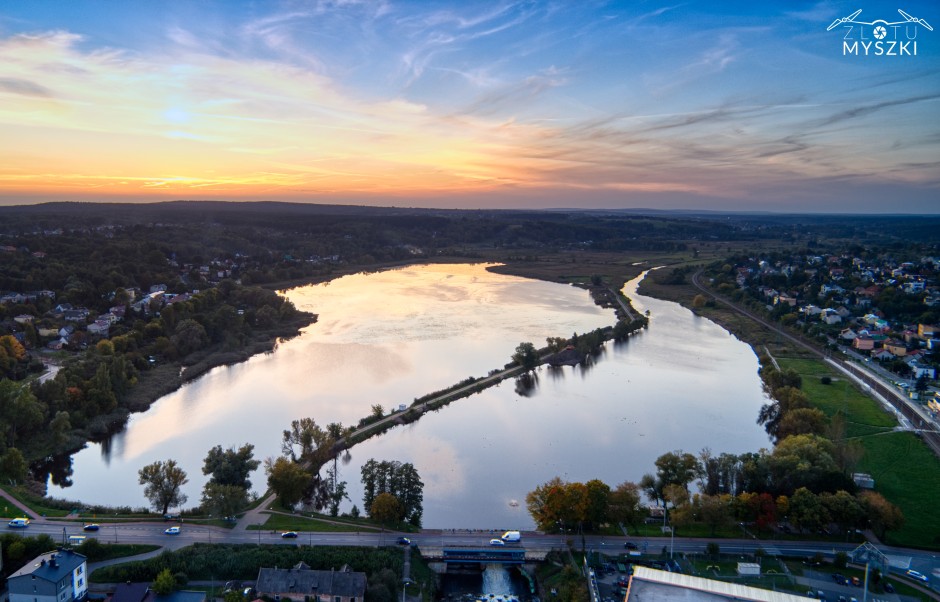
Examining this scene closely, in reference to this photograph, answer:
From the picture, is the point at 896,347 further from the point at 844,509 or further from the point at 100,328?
the point at 100,328

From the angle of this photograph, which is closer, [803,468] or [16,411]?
[803,468]

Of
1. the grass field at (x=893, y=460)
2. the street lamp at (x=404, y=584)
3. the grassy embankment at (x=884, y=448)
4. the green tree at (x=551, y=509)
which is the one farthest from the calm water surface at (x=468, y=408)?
the street lamp at (x=404, y=584)

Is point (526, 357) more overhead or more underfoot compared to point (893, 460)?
more overhead

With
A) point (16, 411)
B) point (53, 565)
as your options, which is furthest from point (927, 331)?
point (16, 411)

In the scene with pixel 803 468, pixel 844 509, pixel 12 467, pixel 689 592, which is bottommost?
pixel 12 467

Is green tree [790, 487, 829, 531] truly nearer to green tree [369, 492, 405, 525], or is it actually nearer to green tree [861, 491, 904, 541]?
green tree [861, 491, 904, 541]

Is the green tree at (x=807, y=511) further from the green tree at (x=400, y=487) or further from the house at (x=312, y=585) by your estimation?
the house at (x=312, y=585)
